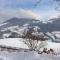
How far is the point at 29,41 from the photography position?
5703 mm

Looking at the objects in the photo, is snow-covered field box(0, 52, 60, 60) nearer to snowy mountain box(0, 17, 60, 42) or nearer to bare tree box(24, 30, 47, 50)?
bare tree box(24, 30, 47, 50)

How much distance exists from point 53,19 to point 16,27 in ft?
3.15

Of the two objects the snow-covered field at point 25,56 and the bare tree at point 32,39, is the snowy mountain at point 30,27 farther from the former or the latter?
the snow-covered field at point 25,56

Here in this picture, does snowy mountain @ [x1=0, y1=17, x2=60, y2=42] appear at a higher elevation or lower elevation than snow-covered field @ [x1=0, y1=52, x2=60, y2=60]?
higher

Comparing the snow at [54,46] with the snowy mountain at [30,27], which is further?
the snowy mountain at [30,27]

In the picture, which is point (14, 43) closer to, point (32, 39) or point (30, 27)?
point (32, 39)

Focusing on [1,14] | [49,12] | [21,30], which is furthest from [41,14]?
[1,14]

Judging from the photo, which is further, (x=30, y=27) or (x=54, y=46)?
(x=30, y=27)

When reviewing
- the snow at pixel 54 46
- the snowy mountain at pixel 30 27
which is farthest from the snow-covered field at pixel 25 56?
the snowy mountain at pixel 30 27

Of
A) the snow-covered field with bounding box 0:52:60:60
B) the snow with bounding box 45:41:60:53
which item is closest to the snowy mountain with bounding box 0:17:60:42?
the snow with bounding box 45:41:60:53

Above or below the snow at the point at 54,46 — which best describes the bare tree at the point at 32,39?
above

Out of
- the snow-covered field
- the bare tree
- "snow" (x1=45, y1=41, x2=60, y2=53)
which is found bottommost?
the snow-covered field

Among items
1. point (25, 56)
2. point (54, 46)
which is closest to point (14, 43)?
point (25, 56)

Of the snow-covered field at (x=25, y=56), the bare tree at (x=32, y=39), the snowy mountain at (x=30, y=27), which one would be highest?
the snowy mountain at (x=30, y=27)
